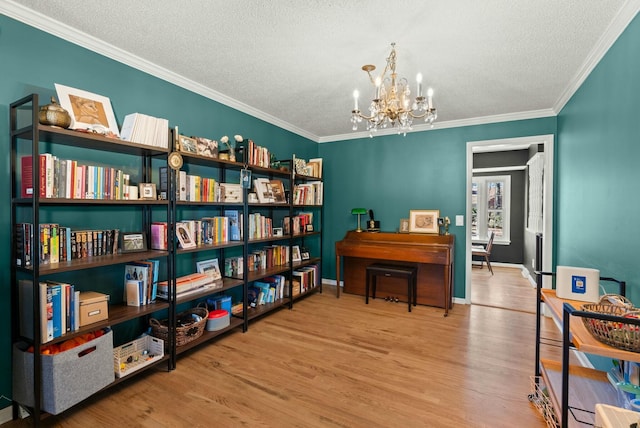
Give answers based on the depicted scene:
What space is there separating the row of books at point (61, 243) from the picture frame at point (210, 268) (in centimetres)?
88

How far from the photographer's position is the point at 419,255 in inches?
147

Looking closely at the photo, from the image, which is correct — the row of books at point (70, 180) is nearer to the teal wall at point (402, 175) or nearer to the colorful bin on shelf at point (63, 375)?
the colorful bin on shelf at point (63, 375)

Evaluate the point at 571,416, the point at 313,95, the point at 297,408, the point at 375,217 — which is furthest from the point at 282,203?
the point at 571,416

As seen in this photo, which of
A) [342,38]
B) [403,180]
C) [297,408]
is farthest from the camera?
[403,180]

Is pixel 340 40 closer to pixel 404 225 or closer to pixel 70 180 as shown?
pixel 70 180

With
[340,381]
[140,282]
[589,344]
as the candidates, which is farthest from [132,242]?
[589,344]

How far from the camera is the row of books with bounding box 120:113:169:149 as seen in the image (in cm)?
221

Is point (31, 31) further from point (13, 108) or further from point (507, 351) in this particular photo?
point (507, 351)

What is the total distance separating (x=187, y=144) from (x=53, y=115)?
0.93m

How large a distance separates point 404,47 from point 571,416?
243cm

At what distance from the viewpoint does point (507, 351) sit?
2719 mm

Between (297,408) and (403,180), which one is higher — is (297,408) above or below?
below

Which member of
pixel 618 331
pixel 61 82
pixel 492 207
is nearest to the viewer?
pixel 618 331

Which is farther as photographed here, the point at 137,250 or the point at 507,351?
the point at 507,351
